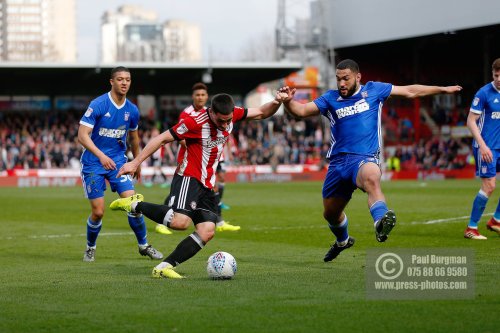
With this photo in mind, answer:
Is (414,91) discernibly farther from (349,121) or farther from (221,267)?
(221,267)

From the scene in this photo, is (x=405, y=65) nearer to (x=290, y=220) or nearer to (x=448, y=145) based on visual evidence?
(x=448, y=145)

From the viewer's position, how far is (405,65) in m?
54.4

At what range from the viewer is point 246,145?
48.6 m

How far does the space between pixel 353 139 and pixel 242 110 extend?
4.22 ft

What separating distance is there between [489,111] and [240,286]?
6.39 meters

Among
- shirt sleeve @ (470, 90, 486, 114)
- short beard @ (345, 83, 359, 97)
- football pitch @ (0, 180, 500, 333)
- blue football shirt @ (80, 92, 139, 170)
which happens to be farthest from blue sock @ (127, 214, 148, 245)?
shirt sleeve @ (470, 90, 486, 114)

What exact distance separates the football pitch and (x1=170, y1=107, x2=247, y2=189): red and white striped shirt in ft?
3.57

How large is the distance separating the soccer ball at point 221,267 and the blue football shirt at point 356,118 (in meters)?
1.96

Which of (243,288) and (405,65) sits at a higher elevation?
(405,65)

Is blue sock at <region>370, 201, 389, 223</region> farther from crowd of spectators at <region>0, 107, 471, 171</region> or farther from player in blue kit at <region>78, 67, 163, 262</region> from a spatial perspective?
crowd of spectators at <region>0, 107, 471, 171</region>

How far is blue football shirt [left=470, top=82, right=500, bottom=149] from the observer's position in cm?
1345

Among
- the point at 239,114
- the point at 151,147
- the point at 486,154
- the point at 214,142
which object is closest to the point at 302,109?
the point at 239,114

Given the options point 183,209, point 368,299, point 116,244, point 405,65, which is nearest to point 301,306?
point 368,299

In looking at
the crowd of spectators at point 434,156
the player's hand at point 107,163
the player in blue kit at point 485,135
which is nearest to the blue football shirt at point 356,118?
the player's hand at point 107,163
